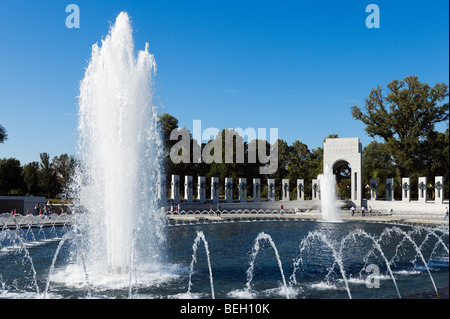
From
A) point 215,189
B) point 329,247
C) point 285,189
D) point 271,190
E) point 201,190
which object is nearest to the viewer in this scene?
point 329,247

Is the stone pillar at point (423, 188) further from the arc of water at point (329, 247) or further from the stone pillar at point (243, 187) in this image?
the arc of water at point (329, 247)

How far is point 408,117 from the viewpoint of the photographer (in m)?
47.4

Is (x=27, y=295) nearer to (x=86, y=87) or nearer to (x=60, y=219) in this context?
(x=86, y=87)

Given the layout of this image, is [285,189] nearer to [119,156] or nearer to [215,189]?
[215,189]

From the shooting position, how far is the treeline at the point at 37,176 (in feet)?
195

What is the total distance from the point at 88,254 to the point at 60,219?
1650 centimetres

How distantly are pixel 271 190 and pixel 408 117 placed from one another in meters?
18.8

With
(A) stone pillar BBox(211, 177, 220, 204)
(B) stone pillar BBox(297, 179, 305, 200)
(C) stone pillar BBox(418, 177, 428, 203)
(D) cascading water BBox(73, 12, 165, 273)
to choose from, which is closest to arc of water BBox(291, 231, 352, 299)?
(D) cascading water BBox(73, 12, 165, 273)

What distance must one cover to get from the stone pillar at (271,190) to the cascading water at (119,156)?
1297 inches

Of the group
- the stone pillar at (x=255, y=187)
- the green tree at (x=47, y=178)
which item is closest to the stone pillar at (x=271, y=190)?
the stone pillar at (x=255, y=187)

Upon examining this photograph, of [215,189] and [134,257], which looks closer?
[134,257]

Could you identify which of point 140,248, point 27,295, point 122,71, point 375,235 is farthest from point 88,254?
point 375,235

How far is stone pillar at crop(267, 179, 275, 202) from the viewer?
150ft

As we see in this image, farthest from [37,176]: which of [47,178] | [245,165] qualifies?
[245,165]
